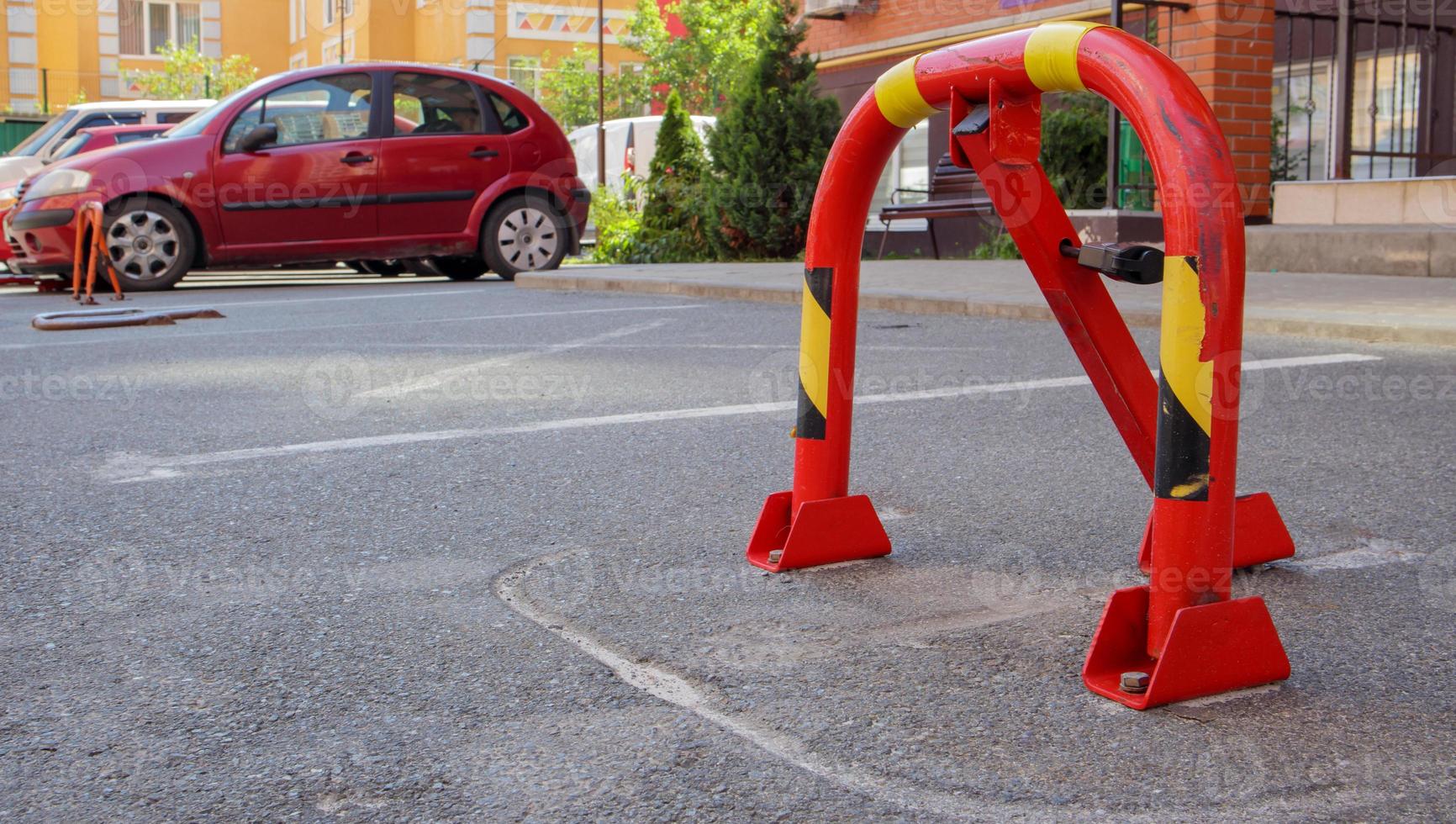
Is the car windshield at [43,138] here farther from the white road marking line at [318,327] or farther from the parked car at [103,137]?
the white road marking line at [318,327]

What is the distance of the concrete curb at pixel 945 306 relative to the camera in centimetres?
Result: 694

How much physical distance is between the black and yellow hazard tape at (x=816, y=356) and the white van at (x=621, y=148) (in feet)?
66.5

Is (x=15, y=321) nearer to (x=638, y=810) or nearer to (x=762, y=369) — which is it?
(x=762, y=369)

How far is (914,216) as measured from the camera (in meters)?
15.5

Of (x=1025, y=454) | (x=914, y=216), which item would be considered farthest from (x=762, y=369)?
(x=914, y=216)

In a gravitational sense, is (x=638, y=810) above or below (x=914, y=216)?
below

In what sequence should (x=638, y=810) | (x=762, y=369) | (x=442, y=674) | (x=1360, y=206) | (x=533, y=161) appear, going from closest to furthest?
(x=638, y=810) < (x=442, y=674) < (x=762, y=369) < (x=1360, y=206) < (x=533, y=161)

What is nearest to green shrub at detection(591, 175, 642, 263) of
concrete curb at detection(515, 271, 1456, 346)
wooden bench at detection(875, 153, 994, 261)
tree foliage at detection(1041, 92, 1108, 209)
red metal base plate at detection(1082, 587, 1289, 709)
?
wooden bench at detection(875, 153, 994, 261)

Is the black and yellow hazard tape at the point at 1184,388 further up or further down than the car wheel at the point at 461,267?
further down

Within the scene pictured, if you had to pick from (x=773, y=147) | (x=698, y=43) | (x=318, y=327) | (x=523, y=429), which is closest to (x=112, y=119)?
(x=773, y=147)

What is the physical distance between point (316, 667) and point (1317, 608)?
75.2 inches

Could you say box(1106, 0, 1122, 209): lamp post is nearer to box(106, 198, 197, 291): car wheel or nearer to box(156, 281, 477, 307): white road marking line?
box(156, 281, 477, 307): white road marking line

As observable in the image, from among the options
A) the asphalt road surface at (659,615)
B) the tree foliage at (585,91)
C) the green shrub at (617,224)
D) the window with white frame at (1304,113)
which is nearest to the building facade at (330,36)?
the tree foliage at (585,91)

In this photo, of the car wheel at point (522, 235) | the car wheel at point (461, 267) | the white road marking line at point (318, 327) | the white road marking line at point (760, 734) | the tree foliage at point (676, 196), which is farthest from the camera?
the tree foliage at point (676, 196)
